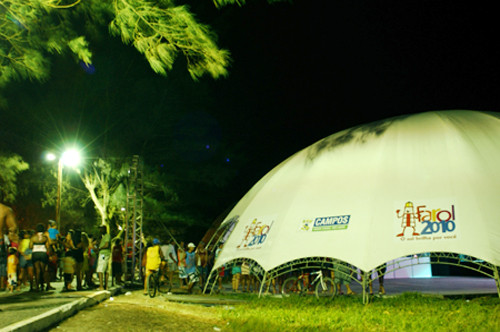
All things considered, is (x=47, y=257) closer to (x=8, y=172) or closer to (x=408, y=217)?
(x=408, y=217)

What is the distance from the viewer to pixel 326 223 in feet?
42.0

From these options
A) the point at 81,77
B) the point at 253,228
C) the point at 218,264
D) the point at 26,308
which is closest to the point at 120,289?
the point at 218,264

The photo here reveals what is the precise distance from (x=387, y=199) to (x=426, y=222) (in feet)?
4.03

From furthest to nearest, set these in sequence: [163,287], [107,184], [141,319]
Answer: [107,184], [163,287], [141,319]

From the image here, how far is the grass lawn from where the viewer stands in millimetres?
7957

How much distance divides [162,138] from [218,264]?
58.3 ft

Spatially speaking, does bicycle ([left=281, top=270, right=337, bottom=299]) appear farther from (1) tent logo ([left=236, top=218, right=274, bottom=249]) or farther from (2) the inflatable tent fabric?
(1) tent logo ([left=236, top=218, right=274, bottom=249])

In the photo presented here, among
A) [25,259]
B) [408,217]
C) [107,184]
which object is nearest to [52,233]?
[25,259]

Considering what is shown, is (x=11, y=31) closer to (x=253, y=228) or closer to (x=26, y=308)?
(x=26, y=308)

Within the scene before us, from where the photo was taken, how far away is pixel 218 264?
47.7ft

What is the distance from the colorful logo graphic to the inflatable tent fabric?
26 mm

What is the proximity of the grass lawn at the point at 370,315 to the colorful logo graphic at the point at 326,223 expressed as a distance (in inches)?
75.4

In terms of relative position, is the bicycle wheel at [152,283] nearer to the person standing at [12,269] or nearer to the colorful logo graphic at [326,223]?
the person standing at [12,269]

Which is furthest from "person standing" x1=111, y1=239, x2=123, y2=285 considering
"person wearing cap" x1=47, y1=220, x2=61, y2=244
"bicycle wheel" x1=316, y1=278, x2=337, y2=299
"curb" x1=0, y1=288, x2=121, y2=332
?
"bicycle wheel" x1=316, y1=278, x2=337, y2=299
